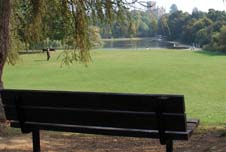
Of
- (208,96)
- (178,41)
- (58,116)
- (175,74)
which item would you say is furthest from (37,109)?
(178,41)

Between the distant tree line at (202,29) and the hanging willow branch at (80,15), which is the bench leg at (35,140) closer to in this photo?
the hanging willow branch at (80,15)

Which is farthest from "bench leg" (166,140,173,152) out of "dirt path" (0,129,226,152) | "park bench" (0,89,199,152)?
"dirt path" (0,129,226,152)

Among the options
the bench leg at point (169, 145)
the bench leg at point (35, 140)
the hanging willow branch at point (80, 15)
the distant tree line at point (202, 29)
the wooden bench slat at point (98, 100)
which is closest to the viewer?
the wooden bench slat at point (98, 100)

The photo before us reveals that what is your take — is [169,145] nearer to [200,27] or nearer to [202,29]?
[202,29]

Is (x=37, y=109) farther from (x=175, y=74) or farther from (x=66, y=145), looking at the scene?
(x=175, y=74)

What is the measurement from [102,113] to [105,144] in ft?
7.44

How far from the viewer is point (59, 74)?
3928 centimetres

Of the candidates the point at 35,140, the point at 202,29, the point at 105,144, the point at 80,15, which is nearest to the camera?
the point at 35,140

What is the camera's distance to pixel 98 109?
15.9 ft

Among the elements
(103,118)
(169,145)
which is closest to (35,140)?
(103,118)

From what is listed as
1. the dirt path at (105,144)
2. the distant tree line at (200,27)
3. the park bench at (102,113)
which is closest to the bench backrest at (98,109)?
the park bench at (102,113)

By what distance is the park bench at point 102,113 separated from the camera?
4.52 metres

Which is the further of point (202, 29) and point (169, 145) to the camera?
point (202, 29)

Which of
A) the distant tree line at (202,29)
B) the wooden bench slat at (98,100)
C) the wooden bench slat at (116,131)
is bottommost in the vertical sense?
the distant tree line at (202,29)
